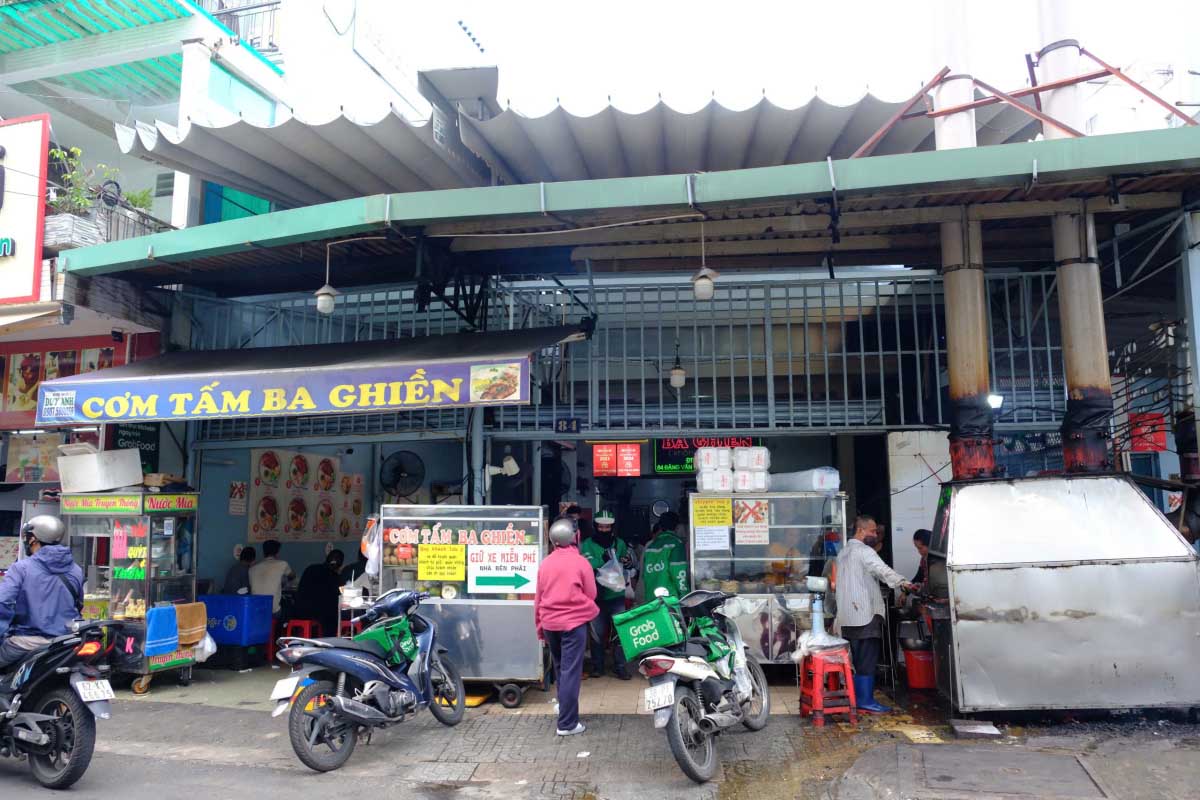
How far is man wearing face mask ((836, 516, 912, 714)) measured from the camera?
6.88m

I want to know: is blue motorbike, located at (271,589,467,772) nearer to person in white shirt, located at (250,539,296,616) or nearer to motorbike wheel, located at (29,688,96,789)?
motorbike wheel, located at (29,688,96,789)

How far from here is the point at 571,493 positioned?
14898mm

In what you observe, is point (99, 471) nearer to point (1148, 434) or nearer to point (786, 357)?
point (786, 357)

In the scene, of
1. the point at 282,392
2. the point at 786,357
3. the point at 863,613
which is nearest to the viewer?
the point at 863,613

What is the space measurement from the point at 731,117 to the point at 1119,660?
5.48 metres

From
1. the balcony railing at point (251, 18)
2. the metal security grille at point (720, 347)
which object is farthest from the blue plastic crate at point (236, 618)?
the balcony railing at point (251, 18)

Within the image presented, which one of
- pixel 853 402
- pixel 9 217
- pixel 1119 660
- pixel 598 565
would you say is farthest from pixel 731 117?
pixel 9 217

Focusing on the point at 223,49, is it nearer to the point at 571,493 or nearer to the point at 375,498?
the point at 375,498

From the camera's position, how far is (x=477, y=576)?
771 centimetres

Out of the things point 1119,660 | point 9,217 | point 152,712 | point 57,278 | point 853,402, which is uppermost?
point 9,217

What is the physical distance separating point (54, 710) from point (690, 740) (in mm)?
4250

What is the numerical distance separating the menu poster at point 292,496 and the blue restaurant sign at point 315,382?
2.59m

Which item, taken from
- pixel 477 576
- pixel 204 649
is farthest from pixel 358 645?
pixel 204 649

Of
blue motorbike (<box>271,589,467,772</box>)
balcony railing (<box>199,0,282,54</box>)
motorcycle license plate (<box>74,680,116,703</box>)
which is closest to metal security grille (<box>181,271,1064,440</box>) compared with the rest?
blue motorbike (<box>271,589,467,772</box>)
